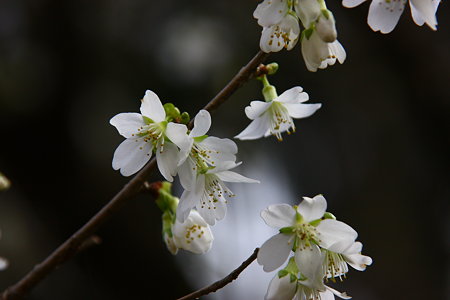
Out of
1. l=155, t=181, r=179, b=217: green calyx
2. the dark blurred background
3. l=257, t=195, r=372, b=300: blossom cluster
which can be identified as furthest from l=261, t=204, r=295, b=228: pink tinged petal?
the dark blurred background

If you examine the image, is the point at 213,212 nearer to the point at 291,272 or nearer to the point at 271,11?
the point at 291,272

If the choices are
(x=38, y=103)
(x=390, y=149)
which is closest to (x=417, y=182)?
(x=390, y=149)

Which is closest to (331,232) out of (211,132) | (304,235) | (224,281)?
(304,235)

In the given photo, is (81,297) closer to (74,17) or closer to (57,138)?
(57,138)

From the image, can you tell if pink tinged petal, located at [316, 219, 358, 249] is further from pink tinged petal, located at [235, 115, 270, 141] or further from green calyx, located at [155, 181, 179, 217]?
green calyx, located at [155, 181, 179, 217]

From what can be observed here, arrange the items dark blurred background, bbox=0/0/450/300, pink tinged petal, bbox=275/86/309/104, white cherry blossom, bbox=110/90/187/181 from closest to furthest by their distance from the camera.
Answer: white cherry blossom, bbox=110/90/187/181
pink tinged petal, bbox=275/86/309/104
dark blurred background, bbox=0/0/450/300

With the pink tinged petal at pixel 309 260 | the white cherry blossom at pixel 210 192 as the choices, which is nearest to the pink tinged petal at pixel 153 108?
the white cherry blossom at pixel 210 192
